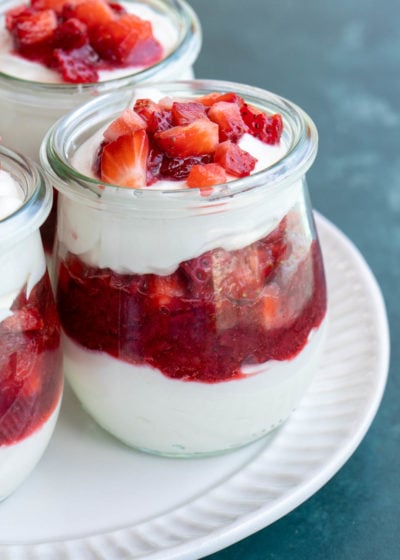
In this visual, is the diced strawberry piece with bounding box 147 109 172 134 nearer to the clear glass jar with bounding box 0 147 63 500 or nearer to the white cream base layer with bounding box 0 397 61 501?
the clear glass jar with bounding box 0 147 63 500

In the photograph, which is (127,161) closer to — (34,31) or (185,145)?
(185,145)

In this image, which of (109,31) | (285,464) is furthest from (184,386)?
(109,31)

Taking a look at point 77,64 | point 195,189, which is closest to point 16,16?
point 77,64

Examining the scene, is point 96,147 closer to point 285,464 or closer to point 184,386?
point 184,386

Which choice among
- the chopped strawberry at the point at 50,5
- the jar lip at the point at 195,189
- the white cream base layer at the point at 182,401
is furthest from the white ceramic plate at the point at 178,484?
the chopped strawberry at the point at 50,5

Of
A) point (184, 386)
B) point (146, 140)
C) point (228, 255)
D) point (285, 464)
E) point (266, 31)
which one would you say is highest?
point (146, 140)

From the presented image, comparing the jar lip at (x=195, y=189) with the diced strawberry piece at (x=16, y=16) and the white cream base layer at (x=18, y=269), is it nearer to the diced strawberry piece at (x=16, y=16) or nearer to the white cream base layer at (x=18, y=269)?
the white cream base layer at (x=18, y=269)
